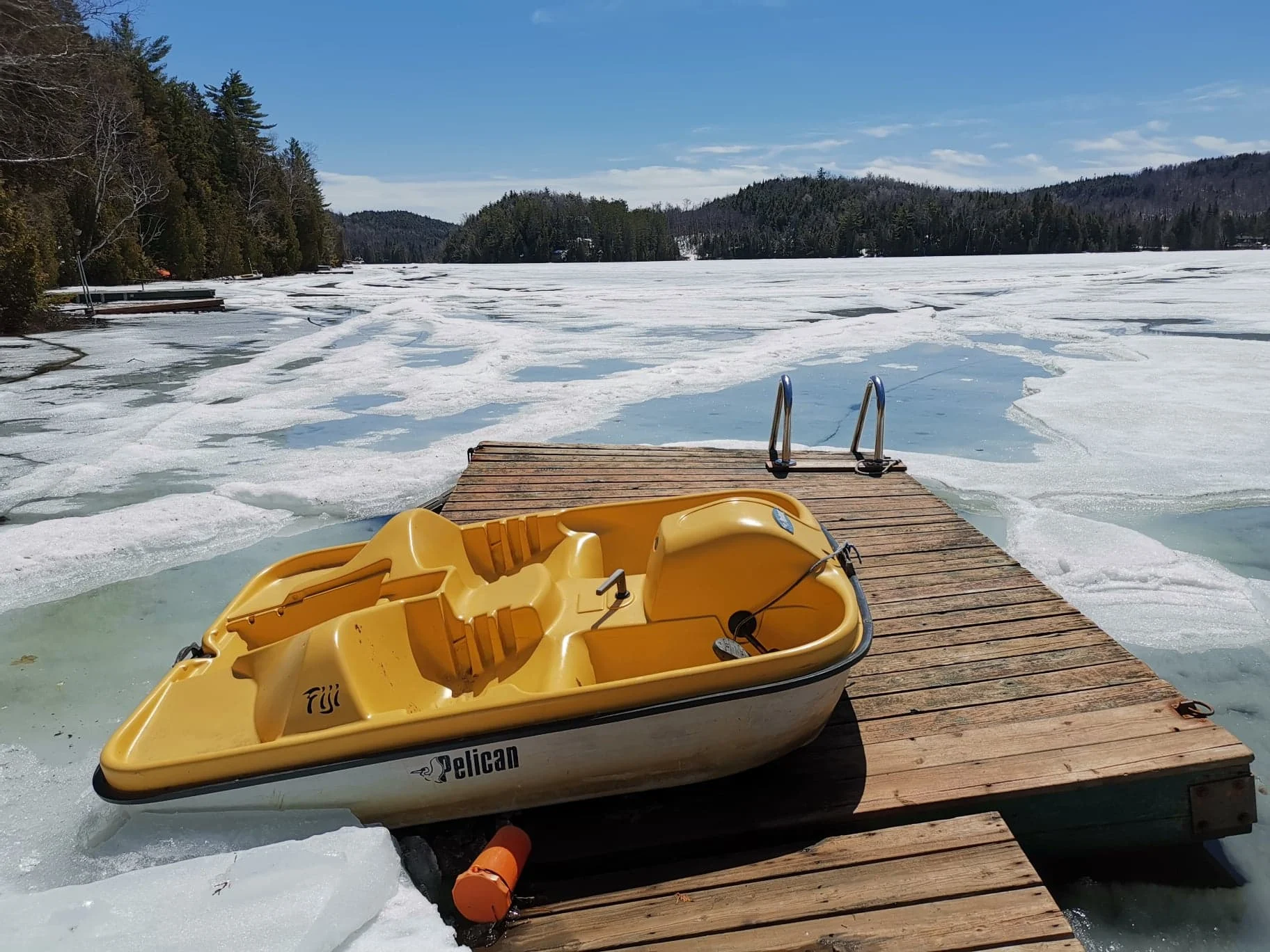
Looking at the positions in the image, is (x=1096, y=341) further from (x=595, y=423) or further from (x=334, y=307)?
(x=334, y=307)

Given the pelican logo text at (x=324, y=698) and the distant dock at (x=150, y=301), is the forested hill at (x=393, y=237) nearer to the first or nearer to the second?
the distant dock at (x=150, y=301)

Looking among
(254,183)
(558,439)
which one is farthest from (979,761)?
(254,183)

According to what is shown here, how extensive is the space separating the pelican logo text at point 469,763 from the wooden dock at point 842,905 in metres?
0.39

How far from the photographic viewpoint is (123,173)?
91.4ft

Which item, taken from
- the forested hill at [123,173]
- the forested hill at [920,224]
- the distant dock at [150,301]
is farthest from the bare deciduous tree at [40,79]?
the forested hill at [920,224]

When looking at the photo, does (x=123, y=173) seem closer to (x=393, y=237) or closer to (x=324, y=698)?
(x=324, y=698)

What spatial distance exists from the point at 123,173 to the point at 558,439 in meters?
28.0

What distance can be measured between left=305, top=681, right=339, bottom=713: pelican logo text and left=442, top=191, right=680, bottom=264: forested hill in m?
86.9

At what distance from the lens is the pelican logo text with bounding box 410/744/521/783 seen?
7.29 feet

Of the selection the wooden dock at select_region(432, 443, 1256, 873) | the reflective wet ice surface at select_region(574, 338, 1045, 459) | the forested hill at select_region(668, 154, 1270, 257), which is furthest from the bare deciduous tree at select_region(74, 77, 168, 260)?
the forested hill at select_region(668, 154, 1270, 257)

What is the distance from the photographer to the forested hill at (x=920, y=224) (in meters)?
79.9

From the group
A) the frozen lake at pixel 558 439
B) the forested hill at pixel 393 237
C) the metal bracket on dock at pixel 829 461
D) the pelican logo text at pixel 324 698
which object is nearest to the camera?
the pelican logo text at pixel 324 698

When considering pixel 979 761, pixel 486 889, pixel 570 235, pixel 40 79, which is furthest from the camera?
pixel 570 235

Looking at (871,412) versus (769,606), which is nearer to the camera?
(769,606)
